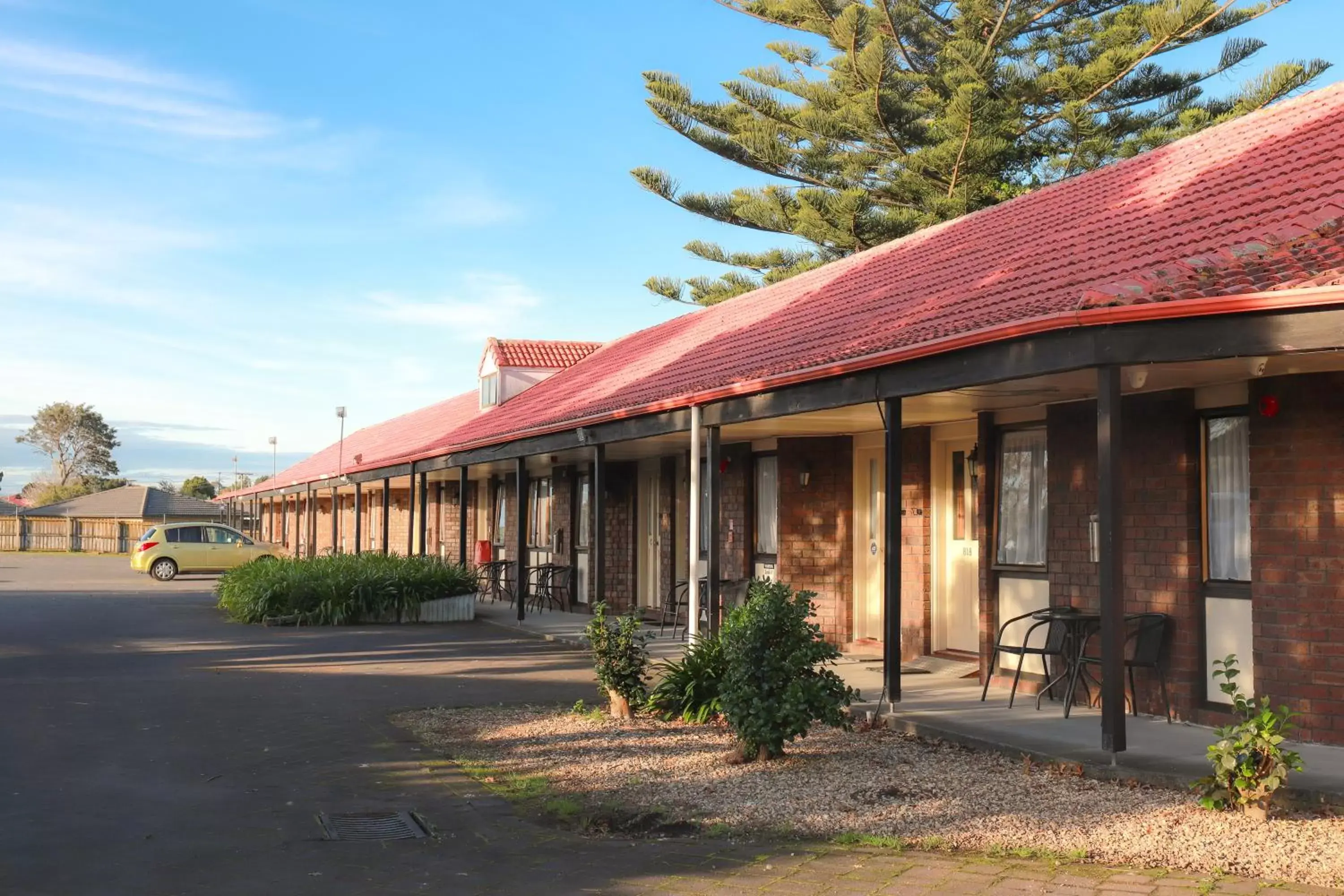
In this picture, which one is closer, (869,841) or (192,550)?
(869,841)

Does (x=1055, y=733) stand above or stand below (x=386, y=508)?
below

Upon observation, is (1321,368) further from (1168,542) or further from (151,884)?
(151,884)

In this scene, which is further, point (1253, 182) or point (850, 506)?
point (850, 506)

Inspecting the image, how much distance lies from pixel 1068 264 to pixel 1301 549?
111 inches

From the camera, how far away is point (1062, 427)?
419 inches

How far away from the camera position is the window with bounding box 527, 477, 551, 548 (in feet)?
77.8

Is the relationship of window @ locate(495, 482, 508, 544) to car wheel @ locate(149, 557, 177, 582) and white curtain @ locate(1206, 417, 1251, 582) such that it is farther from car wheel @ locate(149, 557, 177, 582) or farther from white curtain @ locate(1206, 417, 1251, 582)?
white curtain @ locate(1206, 417, 1251, 582)

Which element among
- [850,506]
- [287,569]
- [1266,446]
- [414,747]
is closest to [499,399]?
[287,569]

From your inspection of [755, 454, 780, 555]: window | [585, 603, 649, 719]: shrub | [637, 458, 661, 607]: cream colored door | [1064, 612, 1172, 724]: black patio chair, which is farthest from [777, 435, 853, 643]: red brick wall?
[1064, 612, 1172, 724]: black patio chair

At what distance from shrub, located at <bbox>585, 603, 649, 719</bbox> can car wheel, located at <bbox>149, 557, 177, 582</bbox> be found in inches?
1001

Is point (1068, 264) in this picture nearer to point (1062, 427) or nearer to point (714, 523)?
point (1062, 427)

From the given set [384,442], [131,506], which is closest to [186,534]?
[384,442]

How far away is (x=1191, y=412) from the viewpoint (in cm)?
935

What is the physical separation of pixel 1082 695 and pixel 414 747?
523cm
